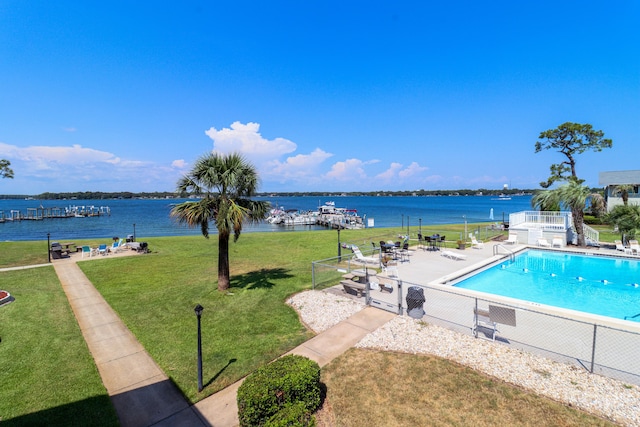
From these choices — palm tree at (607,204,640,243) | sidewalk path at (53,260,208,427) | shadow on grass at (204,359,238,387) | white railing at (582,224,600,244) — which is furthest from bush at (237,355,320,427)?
white railing at (582,224,600,244)

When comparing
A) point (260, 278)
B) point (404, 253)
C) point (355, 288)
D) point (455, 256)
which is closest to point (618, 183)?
point (455, 256)

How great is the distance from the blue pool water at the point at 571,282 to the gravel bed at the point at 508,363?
6049 millimetres

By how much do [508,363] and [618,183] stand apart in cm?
4634

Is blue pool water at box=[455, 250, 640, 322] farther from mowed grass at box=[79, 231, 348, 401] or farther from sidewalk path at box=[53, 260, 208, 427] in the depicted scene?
sidewalk path at box=[53, 260, 208, 427]

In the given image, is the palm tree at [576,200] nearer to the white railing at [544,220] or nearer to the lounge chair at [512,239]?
the white railing at [544,220]

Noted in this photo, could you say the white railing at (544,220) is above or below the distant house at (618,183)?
below

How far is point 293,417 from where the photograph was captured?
4.50 m

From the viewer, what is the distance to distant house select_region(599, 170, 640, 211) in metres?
36.4

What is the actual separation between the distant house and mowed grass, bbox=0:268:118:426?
50491 millimetres

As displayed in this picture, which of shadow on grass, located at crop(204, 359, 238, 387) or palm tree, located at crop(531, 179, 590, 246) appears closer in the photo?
shadow on grass, located at crop(204, 359, 238, 387)

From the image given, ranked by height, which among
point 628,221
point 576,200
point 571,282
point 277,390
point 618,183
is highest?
point 618,183

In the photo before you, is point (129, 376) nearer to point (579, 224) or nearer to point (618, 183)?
point (579, 224)

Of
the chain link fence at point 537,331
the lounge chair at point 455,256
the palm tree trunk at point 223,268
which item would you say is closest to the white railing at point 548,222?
the lounge chair at point 455,256

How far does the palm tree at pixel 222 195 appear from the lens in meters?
10.8
